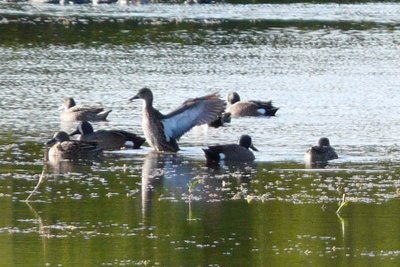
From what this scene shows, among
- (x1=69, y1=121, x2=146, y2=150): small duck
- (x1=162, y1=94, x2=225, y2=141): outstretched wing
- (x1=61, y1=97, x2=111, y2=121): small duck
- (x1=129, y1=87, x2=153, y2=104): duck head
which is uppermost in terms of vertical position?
(x1=129, y1=87, x2=153, y2=104): duck head

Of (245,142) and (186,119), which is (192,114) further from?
(245,142)

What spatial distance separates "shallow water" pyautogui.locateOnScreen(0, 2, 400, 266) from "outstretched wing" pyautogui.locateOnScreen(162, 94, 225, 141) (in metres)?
0.36

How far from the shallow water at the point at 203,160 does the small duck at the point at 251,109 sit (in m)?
0.22

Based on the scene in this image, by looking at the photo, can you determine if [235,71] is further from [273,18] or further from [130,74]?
[273,18]

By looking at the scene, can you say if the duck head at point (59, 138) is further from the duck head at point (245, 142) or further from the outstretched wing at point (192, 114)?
the duck head at point (245, 142)

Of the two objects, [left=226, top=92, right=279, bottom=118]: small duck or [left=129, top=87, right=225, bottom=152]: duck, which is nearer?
[left=129, top=87, right=225, bottom=152]: duck

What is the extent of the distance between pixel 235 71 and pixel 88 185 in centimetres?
1518

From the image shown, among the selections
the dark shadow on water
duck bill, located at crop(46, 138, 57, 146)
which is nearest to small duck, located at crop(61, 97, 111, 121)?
duck bill, located at crop(46, 138, 57, 146)

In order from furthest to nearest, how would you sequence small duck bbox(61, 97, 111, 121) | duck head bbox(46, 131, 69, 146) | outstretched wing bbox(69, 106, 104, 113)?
outstretched wing bbox(69, 106, 104, 113) → small duck bbox(61, 97, 111, 121) → duck head bbox(46, 131, 69, 146)

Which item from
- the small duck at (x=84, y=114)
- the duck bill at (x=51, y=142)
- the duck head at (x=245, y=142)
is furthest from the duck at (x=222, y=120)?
the duck bill at (x=51, y=142)

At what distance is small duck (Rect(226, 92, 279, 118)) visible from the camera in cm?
2262

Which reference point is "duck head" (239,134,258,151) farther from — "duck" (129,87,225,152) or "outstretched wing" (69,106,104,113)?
"outstretched wing" (69,106,104,113)

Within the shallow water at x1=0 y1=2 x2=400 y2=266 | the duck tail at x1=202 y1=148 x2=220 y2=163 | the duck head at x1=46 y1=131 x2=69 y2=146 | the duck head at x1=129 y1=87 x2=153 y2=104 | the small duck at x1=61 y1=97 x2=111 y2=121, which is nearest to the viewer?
the shallow water at x1=0 y1=2 x2=400 y2=266

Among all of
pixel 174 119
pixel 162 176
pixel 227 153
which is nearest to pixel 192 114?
pixel 174 119
